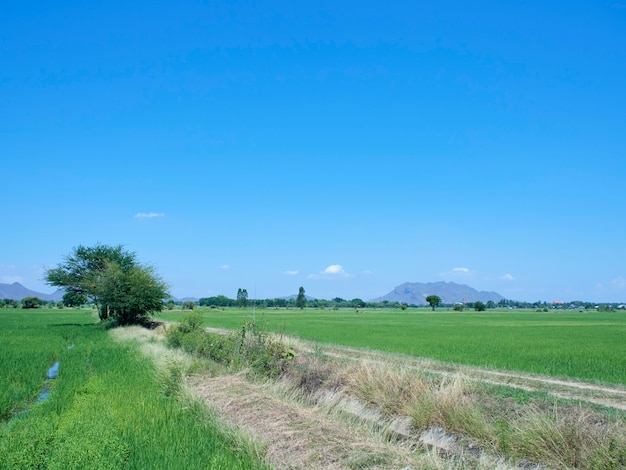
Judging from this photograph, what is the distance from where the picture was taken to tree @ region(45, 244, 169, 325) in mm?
43469

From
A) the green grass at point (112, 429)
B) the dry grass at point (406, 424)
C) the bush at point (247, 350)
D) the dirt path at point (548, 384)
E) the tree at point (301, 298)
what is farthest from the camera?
the tree at point (301, 298)

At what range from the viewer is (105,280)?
46844 millimetres

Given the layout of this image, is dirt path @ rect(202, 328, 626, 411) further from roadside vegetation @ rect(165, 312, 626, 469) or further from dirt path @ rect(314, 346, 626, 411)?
roadside vegetation @ rect(165, 312, 626, 469)

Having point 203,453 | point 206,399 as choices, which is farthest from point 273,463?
point 206,399

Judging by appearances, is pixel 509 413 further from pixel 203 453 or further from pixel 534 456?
pixel 203 453

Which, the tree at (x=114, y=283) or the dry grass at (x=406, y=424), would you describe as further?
the tree at (x=114, y=283)

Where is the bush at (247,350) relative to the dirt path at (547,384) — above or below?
above

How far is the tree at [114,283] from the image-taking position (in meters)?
43.5

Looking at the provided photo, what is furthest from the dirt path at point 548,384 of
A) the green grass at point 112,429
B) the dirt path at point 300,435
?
the green grass at point 112,429

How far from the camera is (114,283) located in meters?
45.7

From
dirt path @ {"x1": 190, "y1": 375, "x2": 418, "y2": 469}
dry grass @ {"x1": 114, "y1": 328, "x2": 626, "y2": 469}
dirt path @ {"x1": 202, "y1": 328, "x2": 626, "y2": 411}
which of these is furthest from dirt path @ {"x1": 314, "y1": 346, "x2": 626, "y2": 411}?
dirt path @ {"x1": 190, "y1": 375, "x2": 418, "y2": 469}

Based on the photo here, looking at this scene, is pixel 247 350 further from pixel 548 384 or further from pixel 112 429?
pixel 548 384

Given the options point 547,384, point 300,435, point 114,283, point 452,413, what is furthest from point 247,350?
point 114,283

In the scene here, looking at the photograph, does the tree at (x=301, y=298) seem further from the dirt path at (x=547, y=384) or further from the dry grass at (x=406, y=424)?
the dry grass at (x=406, y=424)
